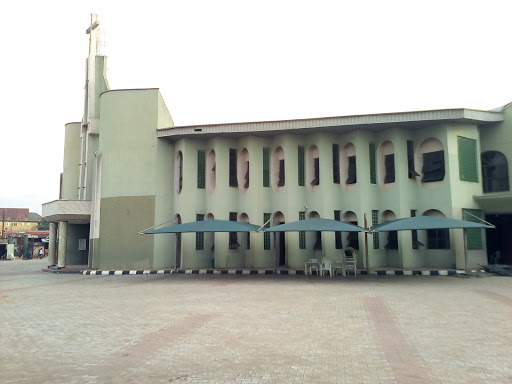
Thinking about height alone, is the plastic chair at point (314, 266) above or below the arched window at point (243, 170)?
below

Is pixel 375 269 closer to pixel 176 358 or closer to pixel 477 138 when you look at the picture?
pixel 477 138

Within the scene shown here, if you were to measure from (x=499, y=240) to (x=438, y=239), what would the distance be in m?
4.52

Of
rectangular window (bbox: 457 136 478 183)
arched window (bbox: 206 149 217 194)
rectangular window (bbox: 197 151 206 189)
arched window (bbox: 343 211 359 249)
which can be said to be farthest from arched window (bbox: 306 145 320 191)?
rectangular window (bbox: 457 136 478 183)

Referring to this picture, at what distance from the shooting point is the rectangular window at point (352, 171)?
882 inches

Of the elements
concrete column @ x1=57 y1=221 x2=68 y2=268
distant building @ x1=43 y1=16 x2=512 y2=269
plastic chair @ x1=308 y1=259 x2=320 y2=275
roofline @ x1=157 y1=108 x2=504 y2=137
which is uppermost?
roofline @ x1=157 y1=108 x2=504 y2=137

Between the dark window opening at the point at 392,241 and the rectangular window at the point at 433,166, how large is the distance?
3084mm

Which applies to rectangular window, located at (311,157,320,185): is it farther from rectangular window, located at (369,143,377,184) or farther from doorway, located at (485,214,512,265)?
doorway, located at (485,214,512,265)

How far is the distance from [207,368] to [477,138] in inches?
790

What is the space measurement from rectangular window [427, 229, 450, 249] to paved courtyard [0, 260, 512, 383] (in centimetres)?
625

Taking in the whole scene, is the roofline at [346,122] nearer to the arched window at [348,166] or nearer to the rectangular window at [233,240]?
the arched window at [348,166]

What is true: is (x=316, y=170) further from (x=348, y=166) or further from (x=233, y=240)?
(x=233, y=240)

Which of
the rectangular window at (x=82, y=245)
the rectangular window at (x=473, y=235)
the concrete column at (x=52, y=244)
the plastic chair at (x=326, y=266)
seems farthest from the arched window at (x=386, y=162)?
the concrete column at (x=52, y=244)

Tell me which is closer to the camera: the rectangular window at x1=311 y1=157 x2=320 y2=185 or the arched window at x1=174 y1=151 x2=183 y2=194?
the rectangular window at x1=311 y1=157 x2=320 y2=185

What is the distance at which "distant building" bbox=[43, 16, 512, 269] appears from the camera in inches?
818
